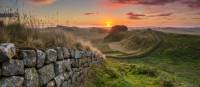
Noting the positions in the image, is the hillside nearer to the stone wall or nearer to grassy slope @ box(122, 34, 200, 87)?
grassy slope @ box(122, 34, 200, 87)

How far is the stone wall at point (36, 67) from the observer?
5707 mm

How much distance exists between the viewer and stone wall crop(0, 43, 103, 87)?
225 inches

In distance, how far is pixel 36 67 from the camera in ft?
22.8

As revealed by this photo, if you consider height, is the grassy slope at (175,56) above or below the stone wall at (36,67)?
below

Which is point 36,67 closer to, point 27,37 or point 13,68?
point 27,37

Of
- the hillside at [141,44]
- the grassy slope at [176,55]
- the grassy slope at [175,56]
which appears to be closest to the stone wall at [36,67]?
the grassy slope at [175,56]

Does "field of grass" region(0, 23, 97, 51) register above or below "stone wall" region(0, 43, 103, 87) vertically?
above

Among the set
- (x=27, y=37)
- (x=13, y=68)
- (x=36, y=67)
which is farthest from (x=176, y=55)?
(x=13, y=68)

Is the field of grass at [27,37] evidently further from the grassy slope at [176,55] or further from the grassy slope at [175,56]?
the grassy slope at [176,55]

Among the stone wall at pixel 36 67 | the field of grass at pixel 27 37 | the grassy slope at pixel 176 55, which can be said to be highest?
the field of grass at pixel 27 37

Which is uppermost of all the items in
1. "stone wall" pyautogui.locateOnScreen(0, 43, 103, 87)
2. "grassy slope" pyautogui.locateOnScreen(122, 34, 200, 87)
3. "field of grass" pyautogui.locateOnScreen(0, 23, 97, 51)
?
"field of grass" pyautogui.locateOnScreen(0, 23, 97, 51)

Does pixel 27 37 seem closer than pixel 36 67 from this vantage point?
No

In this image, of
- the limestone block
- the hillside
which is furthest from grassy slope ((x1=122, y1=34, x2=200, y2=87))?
the limestone block

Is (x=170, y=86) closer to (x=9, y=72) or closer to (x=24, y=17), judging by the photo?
(x=24, y=17)
